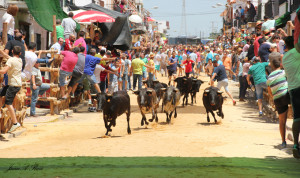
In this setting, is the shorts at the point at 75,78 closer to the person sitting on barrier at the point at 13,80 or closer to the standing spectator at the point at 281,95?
the person sitting on barrier at the point at 13,80

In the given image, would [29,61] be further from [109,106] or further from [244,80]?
[244,80]

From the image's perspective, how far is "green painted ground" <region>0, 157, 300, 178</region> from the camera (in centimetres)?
629

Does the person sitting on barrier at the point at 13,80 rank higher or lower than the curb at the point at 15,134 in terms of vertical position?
higher

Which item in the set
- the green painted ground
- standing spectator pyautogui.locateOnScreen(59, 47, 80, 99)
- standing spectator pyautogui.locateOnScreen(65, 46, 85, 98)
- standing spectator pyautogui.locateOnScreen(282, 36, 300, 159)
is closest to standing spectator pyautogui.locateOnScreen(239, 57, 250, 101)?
standing spectator pyautogui.locateOnScreen(65, 46, 85, 98)

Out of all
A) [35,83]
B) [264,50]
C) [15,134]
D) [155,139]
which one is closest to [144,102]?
[155,139]

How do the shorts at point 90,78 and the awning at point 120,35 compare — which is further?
Result: the awning at point 120,35

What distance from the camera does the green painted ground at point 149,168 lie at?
629 cm

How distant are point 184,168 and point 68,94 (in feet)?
38.2

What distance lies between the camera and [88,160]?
774 cm

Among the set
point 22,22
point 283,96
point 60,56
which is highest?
point 22,22

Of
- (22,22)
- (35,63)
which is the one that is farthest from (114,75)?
(22,22)

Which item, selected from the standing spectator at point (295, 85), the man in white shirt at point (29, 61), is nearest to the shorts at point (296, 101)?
the standing spectator at point (295, 85)

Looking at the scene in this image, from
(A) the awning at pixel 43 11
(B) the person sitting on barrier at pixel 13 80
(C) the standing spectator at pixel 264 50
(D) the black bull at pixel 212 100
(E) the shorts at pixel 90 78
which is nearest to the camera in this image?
(B) the person sitting on barrier at pixel 13 80

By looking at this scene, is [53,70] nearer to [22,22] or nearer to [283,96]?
[283,96]
